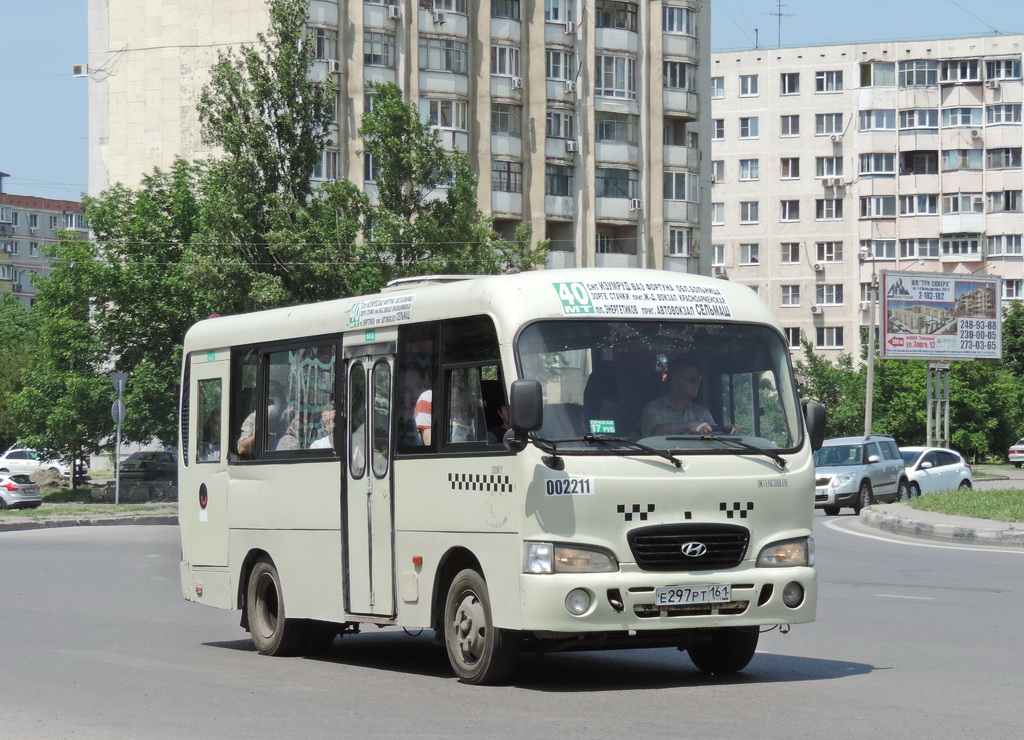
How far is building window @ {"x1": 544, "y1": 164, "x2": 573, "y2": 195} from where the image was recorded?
2894 inches

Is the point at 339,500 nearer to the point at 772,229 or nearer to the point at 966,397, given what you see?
the point at 966,397

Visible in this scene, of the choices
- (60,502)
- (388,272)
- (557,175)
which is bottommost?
(60,502)

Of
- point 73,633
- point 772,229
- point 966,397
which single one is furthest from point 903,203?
point 73,633

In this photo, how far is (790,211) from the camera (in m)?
105

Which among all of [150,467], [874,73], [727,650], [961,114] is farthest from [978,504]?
[874,73]

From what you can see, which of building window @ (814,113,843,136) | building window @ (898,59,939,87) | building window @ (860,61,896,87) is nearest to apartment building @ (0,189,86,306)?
building window @ (814,113,843,136)

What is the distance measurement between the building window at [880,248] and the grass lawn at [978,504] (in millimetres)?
67696

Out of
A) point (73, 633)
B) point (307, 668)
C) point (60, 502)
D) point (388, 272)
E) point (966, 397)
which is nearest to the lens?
point (307, 668)

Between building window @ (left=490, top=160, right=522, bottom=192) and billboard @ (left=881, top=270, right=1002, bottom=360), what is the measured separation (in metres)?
18.1

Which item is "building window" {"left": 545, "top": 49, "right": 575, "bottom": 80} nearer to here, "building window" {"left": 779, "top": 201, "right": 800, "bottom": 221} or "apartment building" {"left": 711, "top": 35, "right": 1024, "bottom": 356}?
"apartment building" {"left": 711, "top": 35, "right": 1024, "bottom": 356}

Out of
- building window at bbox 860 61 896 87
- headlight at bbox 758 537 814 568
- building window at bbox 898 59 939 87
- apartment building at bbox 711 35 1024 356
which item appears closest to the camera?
headlight at bbox 758 537 814 568

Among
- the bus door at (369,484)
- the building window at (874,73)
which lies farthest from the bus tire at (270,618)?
the building window at (874,73)

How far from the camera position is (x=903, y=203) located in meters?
103

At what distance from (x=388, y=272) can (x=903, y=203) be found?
214ft
